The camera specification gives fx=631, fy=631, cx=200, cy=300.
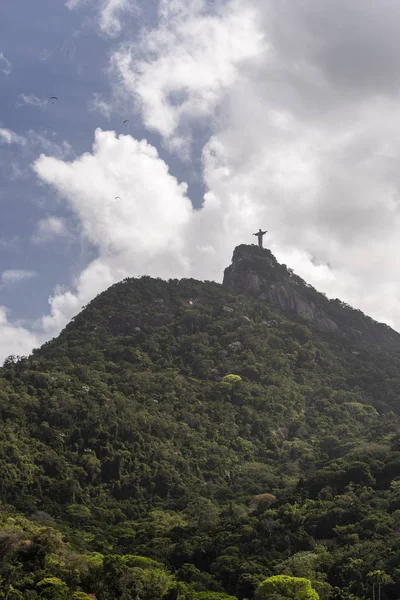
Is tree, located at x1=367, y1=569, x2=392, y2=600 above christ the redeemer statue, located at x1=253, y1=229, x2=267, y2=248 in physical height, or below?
below

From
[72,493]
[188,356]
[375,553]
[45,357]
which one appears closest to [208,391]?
[188,356]

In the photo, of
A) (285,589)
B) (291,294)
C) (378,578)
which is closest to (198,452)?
(285,589)

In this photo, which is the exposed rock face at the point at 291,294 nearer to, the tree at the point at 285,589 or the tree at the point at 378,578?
the tree at the point at 378,578

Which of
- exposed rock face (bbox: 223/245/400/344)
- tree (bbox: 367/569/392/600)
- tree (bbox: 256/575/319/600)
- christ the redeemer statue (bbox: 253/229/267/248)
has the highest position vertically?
christ the redeemer statue (bbox: 253/229/267/248)

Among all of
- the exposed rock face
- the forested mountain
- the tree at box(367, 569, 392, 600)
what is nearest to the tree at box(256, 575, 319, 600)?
the forested mountain

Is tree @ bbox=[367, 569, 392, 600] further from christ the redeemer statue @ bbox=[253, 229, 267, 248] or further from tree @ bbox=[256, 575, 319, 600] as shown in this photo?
christ the redeemer statue @ bbox=[253, 229, 267, 248]

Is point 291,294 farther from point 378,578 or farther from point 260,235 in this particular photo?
point 378,578

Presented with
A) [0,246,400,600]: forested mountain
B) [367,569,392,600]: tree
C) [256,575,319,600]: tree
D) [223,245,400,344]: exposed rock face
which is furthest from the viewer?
[223,245,400,344]: exposed rock face
